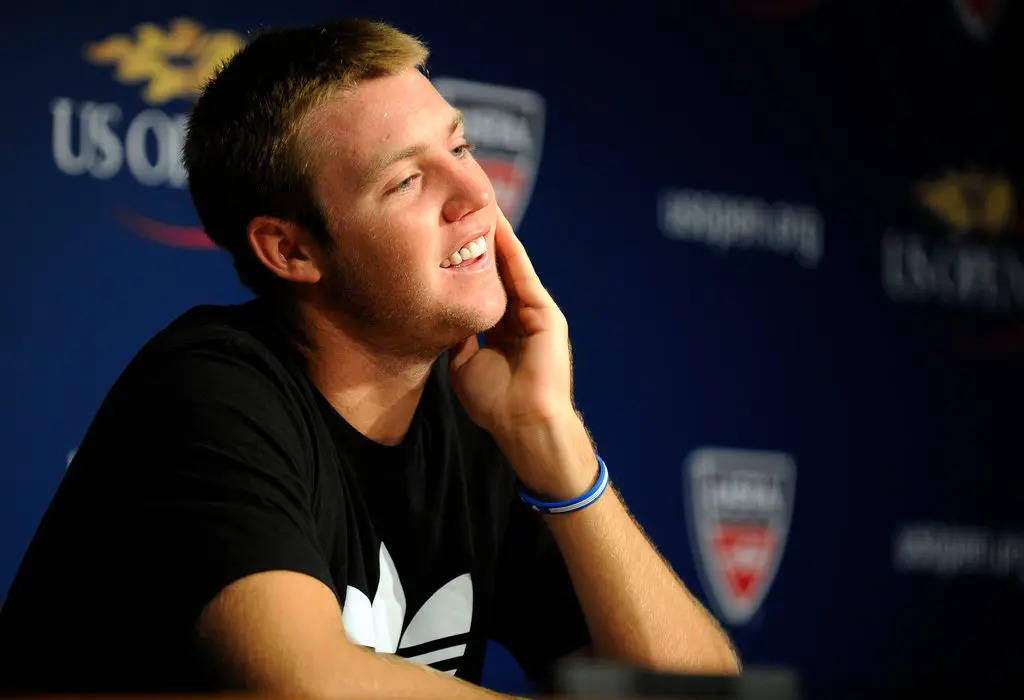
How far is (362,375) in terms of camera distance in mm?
1446

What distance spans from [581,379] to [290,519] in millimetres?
1265

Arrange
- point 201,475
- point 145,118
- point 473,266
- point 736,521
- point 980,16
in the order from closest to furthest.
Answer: point 201,475 → point 473,266 → point 145,118 → point 736,521 → point 980,16

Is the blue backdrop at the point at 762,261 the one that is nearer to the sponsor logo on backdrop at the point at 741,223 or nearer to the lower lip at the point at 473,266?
the sponsor logo on backdrop at the point at 741,223

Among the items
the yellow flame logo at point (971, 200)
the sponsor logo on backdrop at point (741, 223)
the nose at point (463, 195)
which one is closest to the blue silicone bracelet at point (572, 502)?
the nose at point (463, 195)

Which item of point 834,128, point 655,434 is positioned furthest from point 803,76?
point 655,434

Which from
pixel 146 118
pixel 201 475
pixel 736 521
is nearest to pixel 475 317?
pixel 201 475

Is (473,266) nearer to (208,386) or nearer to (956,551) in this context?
(208,386)

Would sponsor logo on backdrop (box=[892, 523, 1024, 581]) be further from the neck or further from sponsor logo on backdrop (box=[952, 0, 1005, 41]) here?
the neck

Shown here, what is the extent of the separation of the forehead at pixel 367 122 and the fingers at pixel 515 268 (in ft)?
0.50

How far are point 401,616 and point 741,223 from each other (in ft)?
4.58

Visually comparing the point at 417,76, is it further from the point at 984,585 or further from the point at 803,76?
the point at 984,585

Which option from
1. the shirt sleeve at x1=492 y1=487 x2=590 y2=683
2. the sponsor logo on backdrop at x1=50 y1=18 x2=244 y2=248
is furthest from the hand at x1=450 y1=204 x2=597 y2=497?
the sponsor logo on backdrop at x1=50 y1=18 x2=244 y2=248

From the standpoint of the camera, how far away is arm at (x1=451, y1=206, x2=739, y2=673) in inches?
55.0

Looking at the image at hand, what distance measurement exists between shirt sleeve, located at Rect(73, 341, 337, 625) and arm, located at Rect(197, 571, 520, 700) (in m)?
0.02
